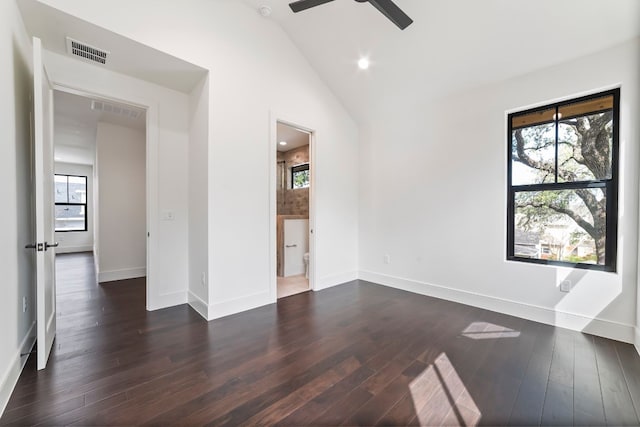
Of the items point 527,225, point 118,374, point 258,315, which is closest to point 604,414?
point 527,225

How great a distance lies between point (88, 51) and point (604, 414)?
463 centimetres

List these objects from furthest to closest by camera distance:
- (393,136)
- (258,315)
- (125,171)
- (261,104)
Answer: (125,171) < (393,136) < (261,104) < (258,315)

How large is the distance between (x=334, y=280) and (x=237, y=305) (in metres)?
1.60

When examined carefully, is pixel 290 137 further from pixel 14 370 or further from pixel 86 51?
pixel 14 370

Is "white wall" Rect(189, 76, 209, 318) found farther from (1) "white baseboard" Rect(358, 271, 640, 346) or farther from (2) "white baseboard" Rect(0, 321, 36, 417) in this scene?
(1) "white baseboard" Rect(358, 271, 640, 346)

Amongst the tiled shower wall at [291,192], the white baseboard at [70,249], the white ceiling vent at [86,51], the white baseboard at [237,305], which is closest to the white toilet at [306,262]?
the tiled shower wall at [291,192]

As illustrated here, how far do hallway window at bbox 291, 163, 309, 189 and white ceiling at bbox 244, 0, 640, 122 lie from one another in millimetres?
2403

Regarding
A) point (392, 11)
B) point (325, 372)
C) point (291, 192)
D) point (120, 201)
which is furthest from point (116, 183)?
point (392, 11)

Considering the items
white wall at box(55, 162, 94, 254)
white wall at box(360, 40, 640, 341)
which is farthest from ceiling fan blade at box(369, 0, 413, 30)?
white wall at box(55, 162, 94, 254)

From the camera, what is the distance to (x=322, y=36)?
342 centimetres

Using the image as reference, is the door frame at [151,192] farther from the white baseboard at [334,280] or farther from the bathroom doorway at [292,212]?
the white baseboard at [334,280]

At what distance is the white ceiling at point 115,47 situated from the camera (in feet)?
6.90

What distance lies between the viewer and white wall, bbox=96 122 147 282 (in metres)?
4.46

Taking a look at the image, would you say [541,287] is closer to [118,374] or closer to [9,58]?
[118,374]
